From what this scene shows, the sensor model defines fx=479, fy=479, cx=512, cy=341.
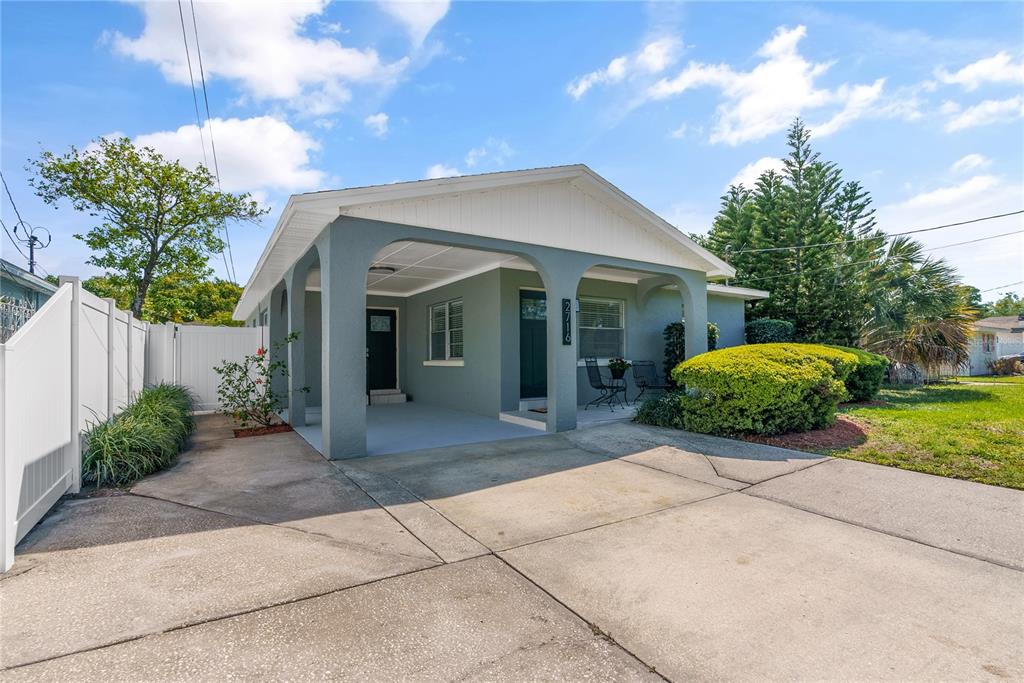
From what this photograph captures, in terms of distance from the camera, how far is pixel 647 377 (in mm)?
10898

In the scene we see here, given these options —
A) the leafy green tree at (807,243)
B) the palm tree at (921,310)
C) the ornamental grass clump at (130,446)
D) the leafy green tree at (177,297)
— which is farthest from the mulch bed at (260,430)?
the leafy green tree at (807,243)

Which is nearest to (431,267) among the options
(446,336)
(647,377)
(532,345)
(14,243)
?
(446,336)

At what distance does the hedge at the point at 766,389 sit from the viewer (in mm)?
6559

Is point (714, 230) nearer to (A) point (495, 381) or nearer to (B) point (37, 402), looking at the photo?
(A) point (495, 381)

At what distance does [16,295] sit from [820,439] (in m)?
12.9

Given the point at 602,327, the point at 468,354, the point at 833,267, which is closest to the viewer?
the point at 468,354

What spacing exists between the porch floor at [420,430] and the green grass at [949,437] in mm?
4727

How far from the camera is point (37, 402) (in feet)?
11.6

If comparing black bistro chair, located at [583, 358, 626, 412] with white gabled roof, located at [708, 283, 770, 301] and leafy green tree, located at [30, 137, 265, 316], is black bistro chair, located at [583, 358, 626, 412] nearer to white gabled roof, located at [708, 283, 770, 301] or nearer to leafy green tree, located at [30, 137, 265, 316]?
white gabled roof, located at [708, 283, 770, 301]

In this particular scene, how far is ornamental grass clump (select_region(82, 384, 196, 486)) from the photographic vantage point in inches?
181

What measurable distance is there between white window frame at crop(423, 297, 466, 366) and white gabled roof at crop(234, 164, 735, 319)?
3432mm

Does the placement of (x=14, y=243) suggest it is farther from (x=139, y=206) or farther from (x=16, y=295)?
(x=16, y=295)

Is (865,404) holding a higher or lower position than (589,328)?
lower

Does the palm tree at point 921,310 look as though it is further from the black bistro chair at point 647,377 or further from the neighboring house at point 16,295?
the neighboring house at point 16,295
